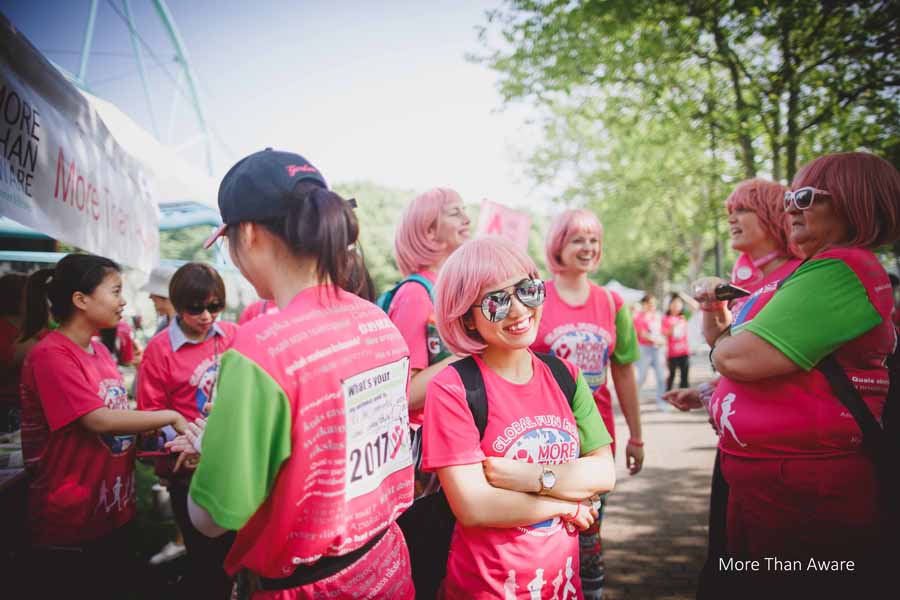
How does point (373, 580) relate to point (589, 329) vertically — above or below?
below

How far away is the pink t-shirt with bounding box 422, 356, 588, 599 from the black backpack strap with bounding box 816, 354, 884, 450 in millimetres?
936

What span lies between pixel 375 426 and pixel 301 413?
0.30 meters

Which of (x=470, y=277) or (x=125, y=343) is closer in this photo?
(x=470, y=277)

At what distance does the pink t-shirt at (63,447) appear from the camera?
7.89ft

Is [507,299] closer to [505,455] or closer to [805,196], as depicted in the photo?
[505,455]

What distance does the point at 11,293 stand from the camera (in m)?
3.96

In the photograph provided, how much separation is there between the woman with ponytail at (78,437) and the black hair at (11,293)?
1.82 meters

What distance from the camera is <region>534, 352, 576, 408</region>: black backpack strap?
191cm

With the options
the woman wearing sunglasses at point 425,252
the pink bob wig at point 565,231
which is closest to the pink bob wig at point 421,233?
the woman wearing sunglasses at point 425,252

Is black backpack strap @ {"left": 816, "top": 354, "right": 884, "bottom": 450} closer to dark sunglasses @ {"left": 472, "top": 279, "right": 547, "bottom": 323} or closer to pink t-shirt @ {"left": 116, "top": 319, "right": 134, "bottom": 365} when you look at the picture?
dark sunglasses @ {"left": 472, "top": 279, "right": 547, "bottom": 323}

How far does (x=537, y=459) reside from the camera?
174 centimetres

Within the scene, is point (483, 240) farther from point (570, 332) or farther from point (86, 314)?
point (86, 314)

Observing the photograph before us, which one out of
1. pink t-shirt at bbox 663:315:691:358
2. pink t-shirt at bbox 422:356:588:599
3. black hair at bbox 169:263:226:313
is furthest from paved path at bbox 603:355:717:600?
black hair at bbox 169:263:226:313

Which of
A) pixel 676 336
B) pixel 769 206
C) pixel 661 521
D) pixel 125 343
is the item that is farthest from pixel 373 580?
pixel 676 336
